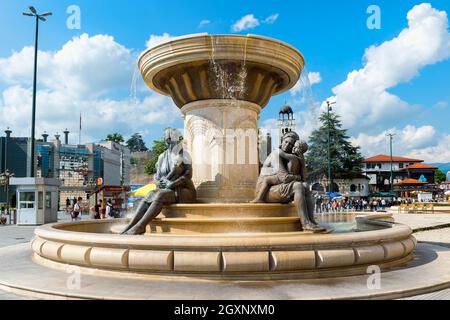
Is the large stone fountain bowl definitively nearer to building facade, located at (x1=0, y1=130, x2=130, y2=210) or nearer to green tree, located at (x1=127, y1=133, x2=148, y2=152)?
building facade, located at (x1=0, y1=130, x2=130, y2=210)

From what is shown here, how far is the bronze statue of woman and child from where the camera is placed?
7.66m

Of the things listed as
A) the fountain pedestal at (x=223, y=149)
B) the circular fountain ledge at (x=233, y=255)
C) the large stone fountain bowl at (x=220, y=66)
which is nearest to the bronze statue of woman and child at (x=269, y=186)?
the fountain pedestal at (x=223, y=149)

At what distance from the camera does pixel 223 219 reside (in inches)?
288

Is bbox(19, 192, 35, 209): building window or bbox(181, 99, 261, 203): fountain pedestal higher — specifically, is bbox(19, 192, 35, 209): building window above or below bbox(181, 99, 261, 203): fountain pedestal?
below

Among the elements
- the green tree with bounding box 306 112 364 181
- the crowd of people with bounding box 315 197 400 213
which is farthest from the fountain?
the green tree with bounding box 306 112 364 181

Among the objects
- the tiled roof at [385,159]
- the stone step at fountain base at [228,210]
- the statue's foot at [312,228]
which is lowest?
the statue's foot at [312,228]

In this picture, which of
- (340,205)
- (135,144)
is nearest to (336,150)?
(340,205)

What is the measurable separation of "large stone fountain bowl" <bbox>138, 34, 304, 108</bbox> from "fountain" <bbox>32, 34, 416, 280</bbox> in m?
0.03

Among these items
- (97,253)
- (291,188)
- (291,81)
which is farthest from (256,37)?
(97,253)

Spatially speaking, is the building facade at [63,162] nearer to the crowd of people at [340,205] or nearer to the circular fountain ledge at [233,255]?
the crowd of people at [340,205]

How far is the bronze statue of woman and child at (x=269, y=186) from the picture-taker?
7.66 meters

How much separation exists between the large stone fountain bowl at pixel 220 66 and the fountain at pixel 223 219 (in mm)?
25

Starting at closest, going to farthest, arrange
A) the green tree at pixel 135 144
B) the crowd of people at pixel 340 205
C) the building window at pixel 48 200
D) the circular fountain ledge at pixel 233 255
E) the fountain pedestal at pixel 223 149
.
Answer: the circular fountain ledge at pixel 233 255 → the fountain pedestal at pixel 223 149 → the building window at pixel 48 200 → the crowd of people at pixel 340 205 → the green tree at pixel 135 144
